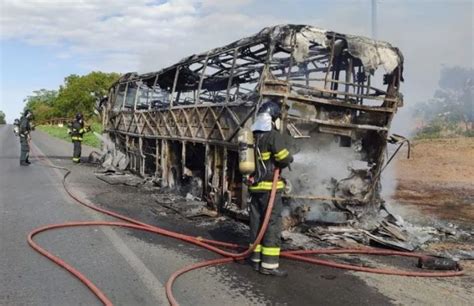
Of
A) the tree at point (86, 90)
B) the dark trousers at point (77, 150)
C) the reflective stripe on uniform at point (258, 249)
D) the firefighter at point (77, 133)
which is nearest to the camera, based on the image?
the reflective stripe on uniform at point (258, 249)

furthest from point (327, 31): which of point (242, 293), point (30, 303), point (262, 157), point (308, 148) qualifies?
point (30, 303)

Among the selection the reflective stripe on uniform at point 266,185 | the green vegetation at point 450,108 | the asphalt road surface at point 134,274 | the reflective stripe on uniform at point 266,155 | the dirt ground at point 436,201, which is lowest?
the asphalt road surface at point 134,274

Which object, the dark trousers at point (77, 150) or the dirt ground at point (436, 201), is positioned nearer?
the dirt ground at point (436, 201)

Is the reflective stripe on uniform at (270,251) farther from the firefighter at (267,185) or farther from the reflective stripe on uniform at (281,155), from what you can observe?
the reflective stripe on uniform at (281,155)

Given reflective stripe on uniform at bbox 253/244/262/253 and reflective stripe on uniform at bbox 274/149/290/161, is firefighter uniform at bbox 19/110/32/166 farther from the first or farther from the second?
reflective stripe on uniform at bbox 274/149/290/161

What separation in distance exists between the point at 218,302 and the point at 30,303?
156cm

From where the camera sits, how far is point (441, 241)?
7191mm

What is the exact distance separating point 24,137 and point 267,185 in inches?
464

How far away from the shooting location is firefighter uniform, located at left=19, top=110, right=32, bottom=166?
48.7ft

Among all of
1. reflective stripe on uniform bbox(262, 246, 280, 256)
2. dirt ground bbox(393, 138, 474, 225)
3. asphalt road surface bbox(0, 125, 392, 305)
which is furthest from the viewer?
dirt ground bbox(393, 138, 474, 225)

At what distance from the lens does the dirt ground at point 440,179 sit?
10.2 meters

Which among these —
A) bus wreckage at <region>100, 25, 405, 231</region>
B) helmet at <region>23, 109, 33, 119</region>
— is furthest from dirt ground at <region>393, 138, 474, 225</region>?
helmet at <region>23, 109, 33, 119</region>

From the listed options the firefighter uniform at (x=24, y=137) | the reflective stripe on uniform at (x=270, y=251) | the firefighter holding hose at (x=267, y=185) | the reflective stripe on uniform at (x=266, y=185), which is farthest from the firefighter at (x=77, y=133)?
the reflective stripe on uniform at (x=270, y=251)

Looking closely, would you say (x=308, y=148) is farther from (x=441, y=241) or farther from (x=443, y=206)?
(x=443, y=206)
